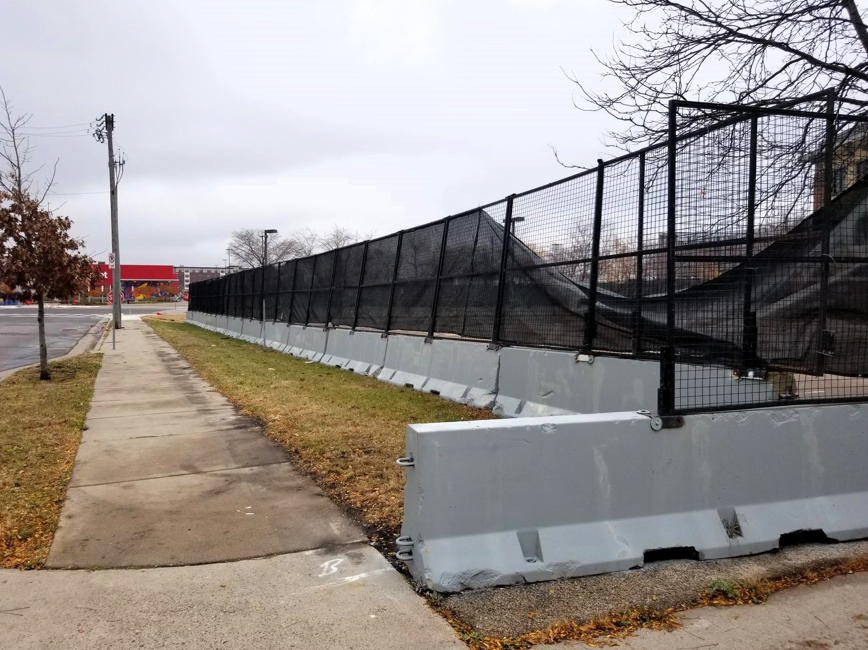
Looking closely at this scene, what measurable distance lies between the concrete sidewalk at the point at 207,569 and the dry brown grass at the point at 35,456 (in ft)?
0.49

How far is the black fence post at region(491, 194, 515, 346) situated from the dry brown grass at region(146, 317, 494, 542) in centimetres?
113

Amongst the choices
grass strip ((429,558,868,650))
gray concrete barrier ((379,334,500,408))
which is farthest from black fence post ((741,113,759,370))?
gray concrete barrier ((379,334,500,408))

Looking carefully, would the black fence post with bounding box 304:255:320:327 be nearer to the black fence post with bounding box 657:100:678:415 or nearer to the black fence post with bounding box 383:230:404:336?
the black fence post with bounding box 383:230:404:336

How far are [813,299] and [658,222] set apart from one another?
153cm

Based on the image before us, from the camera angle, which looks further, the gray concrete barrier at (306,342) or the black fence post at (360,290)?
the gray concrete barrier at (306,342)

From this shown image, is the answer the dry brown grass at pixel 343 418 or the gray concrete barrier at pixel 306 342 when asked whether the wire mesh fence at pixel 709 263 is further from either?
the gray concrete barrier at pixel 306 342

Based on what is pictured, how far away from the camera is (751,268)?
4.91 metres

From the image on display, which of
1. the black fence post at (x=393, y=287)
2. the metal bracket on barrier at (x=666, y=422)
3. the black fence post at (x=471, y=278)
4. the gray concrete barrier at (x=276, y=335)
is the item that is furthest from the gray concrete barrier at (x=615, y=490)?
the gray concrete barrier at (x=276, y=335)

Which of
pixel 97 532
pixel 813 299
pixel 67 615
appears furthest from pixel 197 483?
pixel 813 299

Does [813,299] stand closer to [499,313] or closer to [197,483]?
[499,313]

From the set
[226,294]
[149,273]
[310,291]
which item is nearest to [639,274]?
[310,291]

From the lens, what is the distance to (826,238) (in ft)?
16.6

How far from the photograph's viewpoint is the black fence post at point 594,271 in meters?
7.41

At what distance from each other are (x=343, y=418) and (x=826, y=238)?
19.1ft
